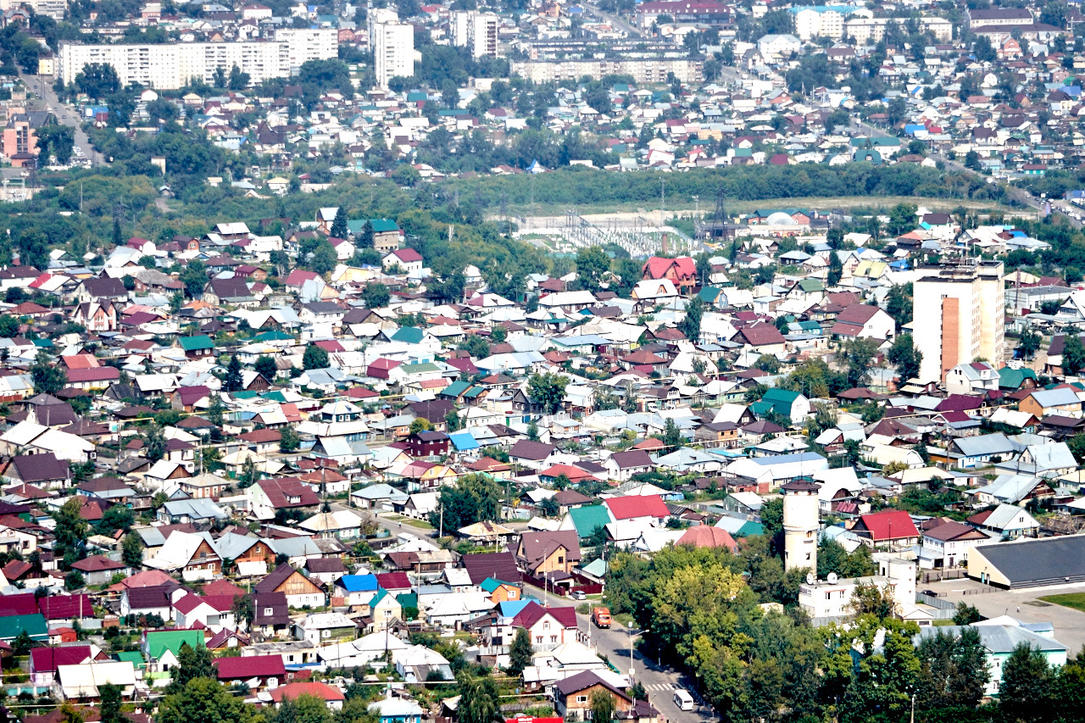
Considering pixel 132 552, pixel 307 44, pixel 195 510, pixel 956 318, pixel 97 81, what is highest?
pixel 307 44

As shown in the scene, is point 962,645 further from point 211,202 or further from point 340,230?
point 211,202

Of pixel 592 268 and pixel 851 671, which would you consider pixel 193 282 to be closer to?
pixel 592 268

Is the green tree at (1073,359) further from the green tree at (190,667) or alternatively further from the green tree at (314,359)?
the green tree at (190,667)

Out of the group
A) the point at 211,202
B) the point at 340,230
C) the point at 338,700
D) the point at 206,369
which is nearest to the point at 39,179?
the point at 211,202

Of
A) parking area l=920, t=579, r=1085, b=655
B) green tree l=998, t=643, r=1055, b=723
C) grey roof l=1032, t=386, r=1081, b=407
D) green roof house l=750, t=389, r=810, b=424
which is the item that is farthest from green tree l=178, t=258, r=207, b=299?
green tree l=998, t=643, r=1055, b=723

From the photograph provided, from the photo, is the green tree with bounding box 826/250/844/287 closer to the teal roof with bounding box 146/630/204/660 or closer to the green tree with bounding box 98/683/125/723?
the teal roof with bounding box 146/630/204/660

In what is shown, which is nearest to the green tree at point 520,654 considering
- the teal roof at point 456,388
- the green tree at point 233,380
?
the teal roof at point 456,388

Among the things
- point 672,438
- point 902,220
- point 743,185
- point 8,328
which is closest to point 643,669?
point 672,438

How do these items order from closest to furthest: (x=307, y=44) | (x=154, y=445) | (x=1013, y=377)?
(x=154, y=445) < (x=1013, y=377) < (x=307, y=44)
